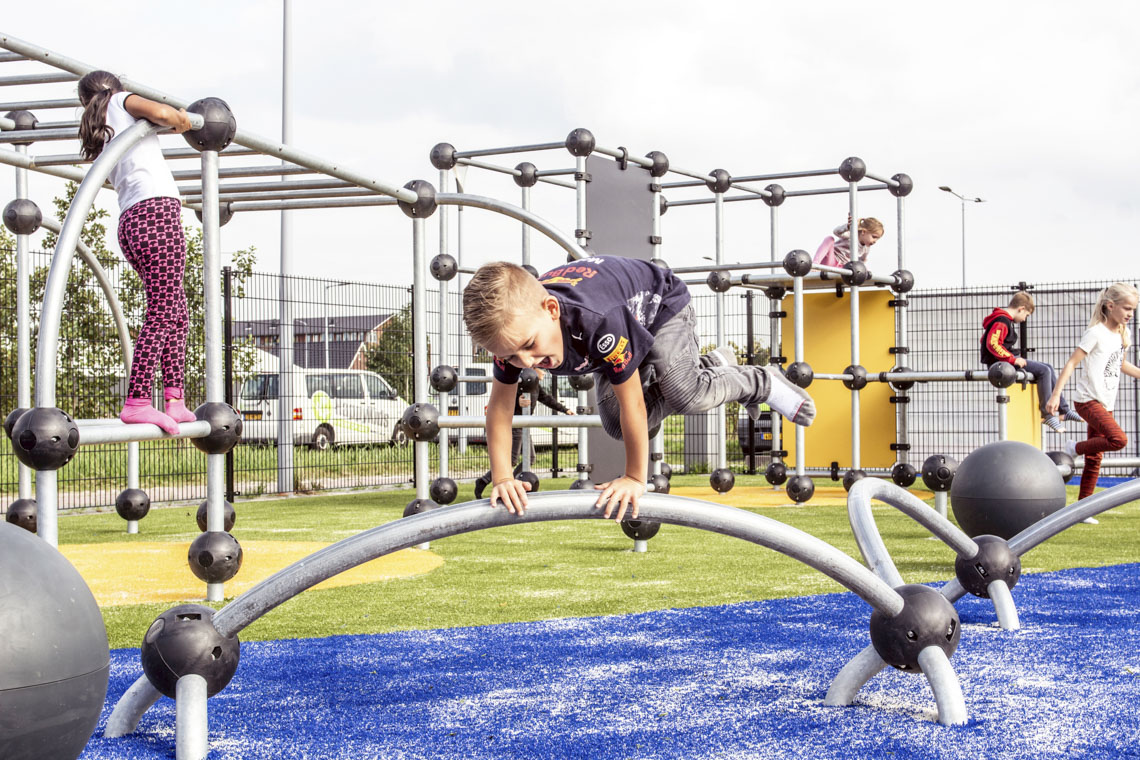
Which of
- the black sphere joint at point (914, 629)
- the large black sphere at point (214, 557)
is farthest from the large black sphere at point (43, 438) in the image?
the black sphere joint at point (914, 629)

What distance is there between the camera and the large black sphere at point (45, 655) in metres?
1.95

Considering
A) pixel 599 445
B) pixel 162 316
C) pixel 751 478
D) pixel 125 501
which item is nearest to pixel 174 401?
pixel 162 316

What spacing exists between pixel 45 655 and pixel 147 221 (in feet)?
7.25

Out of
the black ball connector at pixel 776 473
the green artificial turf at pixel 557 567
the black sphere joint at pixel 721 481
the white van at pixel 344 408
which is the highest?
the white van at pixel 344 408

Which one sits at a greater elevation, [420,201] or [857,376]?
[420,201]

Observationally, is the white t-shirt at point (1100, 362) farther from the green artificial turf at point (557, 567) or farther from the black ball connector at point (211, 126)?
the black ball connector at point (211, 126)

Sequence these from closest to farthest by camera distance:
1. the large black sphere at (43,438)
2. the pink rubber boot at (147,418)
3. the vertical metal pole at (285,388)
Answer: the large black sphere at (43,438), the pink rubber boot at (147,418), the vertical metal pole at (285,388)

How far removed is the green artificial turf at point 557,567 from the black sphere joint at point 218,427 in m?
0.73

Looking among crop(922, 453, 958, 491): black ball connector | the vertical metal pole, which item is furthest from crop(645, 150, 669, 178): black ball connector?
the vertical metal pole

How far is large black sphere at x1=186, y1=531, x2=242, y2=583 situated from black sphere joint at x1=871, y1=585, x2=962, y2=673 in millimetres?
2322

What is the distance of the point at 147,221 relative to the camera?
383cm

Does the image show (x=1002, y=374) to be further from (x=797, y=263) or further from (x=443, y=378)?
(x=443, y=378)

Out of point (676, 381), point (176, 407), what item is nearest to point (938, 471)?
point (676, 381)

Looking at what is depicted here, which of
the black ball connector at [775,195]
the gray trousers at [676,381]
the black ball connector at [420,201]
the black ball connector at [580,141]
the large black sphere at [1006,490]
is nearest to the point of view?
the gray trousers at [676,381]
